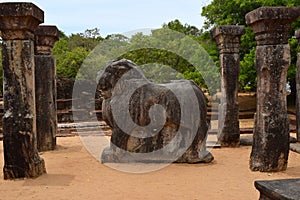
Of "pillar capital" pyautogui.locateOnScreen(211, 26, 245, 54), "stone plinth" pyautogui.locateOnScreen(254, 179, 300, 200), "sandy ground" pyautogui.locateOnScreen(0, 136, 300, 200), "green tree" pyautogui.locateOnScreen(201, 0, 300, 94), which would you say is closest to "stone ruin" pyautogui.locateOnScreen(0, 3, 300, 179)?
"pillar capital" pyautogui.locateOnScreen(211, 26, 245, 54)

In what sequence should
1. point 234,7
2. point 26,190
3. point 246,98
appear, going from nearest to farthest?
point 26,190, point 234,7, point 246,98

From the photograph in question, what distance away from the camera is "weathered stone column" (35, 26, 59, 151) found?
8.48m

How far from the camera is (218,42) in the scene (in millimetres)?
9211

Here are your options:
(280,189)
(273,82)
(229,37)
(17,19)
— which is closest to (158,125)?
(273,82)

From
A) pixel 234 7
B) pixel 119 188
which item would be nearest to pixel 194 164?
pixel 119 188

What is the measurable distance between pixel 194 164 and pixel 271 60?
2.42 m

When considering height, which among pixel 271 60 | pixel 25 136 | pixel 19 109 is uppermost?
pixel 271 60

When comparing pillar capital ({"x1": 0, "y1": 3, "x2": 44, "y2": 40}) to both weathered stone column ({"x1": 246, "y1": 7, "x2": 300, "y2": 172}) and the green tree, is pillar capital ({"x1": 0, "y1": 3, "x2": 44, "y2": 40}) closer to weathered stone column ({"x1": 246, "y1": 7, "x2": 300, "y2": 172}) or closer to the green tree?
weathered stone column ({"x1": 246, "y1": 7, "x2": 300, "y2": 172})

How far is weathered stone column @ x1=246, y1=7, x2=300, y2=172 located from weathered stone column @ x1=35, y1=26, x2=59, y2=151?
4.70m

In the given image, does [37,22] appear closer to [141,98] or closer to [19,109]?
[19,109]

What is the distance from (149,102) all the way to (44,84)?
107 inches

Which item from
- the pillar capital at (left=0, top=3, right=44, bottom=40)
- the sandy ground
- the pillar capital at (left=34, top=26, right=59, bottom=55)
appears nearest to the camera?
the sandy ground

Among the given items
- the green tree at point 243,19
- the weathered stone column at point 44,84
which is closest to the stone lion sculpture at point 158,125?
the weathered stone column at point 44,84

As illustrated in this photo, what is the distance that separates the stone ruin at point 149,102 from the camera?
6.04m
